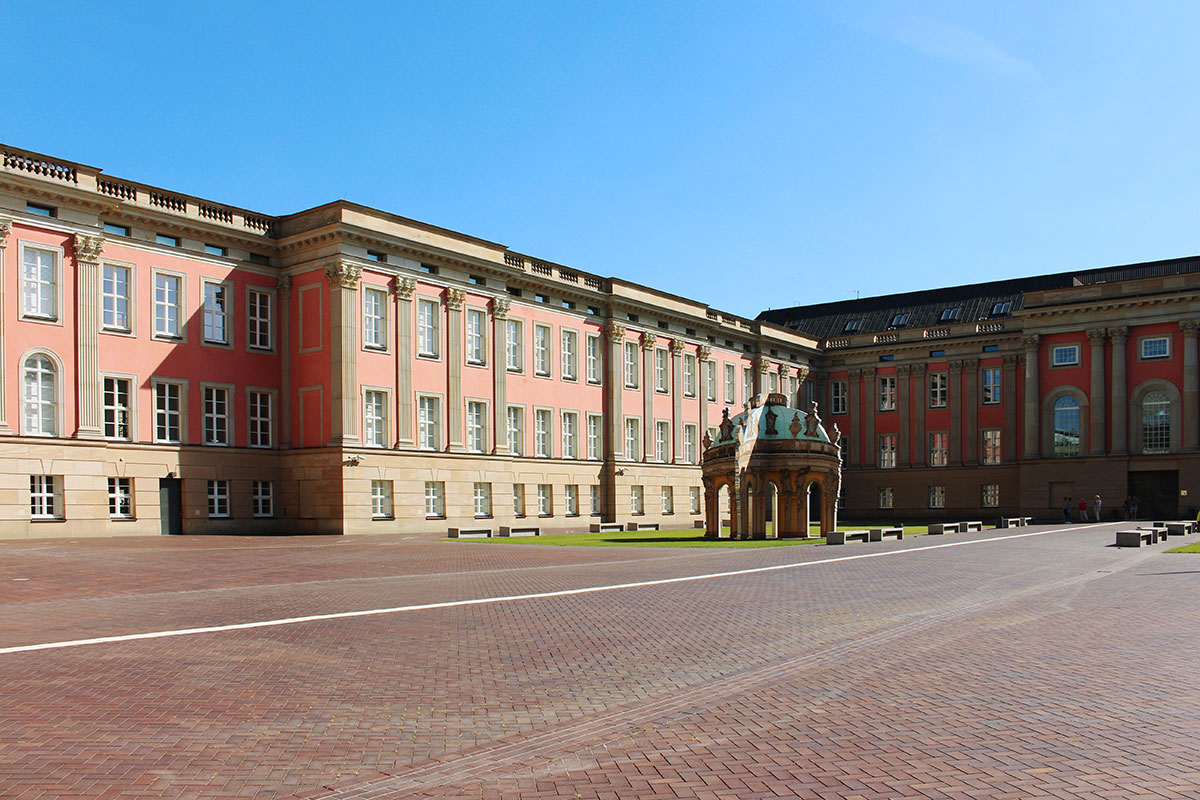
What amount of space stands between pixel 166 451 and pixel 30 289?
323 inches

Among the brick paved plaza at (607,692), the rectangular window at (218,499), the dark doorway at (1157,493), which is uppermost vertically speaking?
the brick paved plaza at (607,692)

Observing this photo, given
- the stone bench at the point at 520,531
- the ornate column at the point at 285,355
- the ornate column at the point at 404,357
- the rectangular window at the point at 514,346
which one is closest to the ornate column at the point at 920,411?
the rectangular window at the point at 514,346

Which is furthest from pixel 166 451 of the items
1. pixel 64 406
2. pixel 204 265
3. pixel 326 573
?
pixel 326 573

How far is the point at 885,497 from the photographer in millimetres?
A: 82500

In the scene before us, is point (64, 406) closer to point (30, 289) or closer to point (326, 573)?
point (30, 289)

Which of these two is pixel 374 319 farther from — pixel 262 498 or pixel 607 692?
pixel 607 692

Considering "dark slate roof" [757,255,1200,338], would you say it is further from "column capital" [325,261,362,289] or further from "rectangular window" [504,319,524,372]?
"column capital" [325,261,362,289]

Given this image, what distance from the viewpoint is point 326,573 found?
81.6 feet

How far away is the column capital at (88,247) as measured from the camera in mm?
40375

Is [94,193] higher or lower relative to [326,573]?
higher

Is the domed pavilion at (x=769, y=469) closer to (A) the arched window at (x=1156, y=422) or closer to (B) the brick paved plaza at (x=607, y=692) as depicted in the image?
(B) the brick paved plaza at (x=607, y=692)

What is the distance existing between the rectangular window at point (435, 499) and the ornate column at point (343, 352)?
17.1 feet

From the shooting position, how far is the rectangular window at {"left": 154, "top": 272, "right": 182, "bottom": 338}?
43.8 meters

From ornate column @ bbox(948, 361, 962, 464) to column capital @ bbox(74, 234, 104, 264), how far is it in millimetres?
60089
